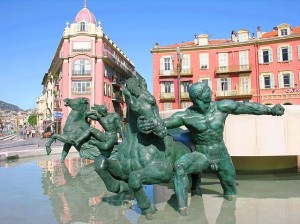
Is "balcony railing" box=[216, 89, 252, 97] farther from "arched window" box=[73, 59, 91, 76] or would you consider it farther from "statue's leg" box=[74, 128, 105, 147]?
"statue's leg" box=[74, 128, 105, 147]

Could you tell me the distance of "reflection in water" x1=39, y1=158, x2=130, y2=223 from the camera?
3602 mm

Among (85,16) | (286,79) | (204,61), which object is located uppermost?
(85,16)

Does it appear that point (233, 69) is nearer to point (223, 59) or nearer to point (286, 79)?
point (223, 59)

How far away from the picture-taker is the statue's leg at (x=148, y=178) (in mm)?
3240

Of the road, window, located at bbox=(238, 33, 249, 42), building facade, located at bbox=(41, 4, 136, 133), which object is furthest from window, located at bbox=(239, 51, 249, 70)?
the road

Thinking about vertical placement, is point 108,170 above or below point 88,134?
below

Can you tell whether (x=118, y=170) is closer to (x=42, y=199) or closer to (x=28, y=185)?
(x=42, y=199)

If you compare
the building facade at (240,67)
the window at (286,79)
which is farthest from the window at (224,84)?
the window at (286,79)

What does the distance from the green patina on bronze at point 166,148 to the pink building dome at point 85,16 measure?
46.4 metres

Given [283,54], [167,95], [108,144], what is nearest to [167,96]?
[167,95]

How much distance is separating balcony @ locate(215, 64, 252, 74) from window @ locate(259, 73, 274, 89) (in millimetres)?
1881

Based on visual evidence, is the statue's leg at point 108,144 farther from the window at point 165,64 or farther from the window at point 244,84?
the window at point 165,64

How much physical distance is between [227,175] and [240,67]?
3841 cm

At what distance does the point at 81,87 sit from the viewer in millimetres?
45844
